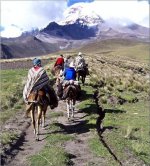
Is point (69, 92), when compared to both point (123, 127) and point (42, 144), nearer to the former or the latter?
point (123, 127)

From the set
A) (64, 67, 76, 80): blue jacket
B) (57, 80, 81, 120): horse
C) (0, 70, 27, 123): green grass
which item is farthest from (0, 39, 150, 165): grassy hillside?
(64, 67, 76, 80): blue jacket

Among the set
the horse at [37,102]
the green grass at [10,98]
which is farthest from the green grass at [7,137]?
the green grass at [10,98]

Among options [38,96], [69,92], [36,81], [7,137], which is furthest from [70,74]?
[7,137]

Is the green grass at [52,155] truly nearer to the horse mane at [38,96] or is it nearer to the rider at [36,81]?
the horse mane at [38,96]

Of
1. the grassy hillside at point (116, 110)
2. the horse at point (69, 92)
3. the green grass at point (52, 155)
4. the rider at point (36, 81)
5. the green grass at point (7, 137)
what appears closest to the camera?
the green grass at point (52, 155)

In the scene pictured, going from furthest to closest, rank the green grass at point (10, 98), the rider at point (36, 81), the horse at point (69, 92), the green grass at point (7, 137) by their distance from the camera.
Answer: the green grass at point (10, 98) → the horse at point (69, 92) → the rider at point (36, 81) → the green grass at point (7, 137)

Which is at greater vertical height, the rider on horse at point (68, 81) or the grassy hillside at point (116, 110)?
the rider on horse at point (68, 81)

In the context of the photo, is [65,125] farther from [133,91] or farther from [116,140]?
[133,91]

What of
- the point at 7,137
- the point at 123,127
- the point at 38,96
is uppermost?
the point at 38,96

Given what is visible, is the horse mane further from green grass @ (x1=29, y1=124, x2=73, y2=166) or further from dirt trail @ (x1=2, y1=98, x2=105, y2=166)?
green grass @ (x1=29, y1=124, x2=73, y2=166)

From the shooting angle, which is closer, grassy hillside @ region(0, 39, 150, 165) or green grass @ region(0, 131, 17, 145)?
green grass @ region(0, 131, 17, 145)

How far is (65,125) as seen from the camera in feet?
78.0

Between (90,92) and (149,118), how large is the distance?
7098mm

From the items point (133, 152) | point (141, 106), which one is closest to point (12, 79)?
Answer: point (141, 106)
